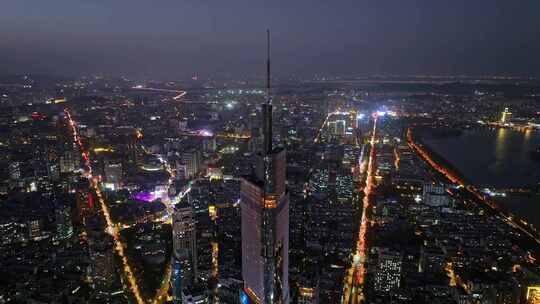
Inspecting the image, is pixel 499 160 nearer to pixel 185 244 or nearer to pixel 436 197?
pixel 436 197

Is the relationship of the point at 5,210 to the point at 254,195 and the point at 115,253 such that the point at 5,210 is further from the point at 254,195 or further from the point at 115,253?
the point at 254,195

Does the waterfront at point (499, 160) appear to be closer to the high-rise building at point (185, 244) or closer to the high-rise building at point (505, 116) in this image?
the high-rise building at point (505, 116)

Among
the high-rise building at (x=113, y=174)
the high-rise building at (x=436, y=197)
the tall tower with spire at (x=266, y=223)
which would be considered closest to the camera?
the tall tower with spire at (x=266, y=223)

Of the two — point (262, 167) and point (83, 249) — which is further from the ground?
point (262, 167)

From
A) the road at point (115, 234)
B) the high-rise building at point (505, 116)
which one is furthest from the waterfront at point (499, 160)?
the road at point (115, 234)

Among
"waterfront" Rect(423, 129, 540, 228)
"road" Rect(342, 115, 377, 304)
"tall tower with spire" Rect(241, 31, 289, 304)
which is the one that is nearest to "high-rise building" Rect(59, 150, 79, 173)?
"road" Rect(342, 115, 377, 304)

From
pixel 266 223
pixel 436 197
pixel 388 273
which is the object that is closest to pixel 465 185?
pixel 436 197

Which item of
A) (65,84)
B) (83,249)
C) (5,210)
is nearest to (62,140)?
(5,210)
